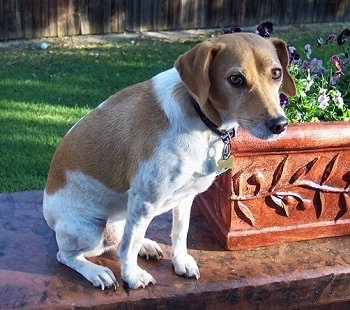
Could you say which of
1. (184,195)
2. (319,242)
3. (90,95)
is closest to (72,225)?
(184,195)

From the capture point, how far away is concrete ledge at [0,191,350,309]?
86.8 inches

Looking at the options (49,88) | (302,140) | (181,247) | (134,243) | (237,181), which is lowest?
(49,88)

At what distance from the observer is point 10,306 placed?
2.13m

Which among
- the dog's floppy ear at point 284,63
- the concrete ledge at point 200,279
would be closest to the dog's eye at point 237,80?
the dog's floppy ear at point 284,63

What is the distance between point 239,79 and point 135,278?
80 centimetres

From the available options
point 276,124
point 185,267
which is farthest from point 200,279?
point 276,124

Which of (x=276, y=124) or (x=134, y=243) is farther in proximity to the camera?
(x=134, y=243)

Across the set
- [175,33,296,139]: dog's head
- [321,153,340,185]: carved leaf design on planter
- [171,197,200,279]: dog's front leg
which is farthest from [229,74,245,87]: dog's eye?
[321,153,340,185]: carved leaf design on planter

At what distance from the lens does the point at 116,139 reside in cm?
209

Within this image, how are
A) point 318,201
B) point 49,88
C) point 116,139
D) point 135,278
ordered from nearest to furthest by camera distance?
point 116,139
point 135,278
point 318,201
point 49,88

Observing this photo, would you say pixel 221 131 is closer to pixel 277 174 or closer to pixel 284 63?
pixel 284 63

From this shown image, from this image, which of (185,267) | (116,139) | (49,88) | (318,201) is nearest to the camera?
(116,139)

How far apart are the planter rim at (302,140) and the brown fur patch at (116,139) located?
0.31 m

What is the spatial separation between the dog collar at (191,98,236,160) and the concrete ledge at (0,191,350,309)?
0.50 meters
